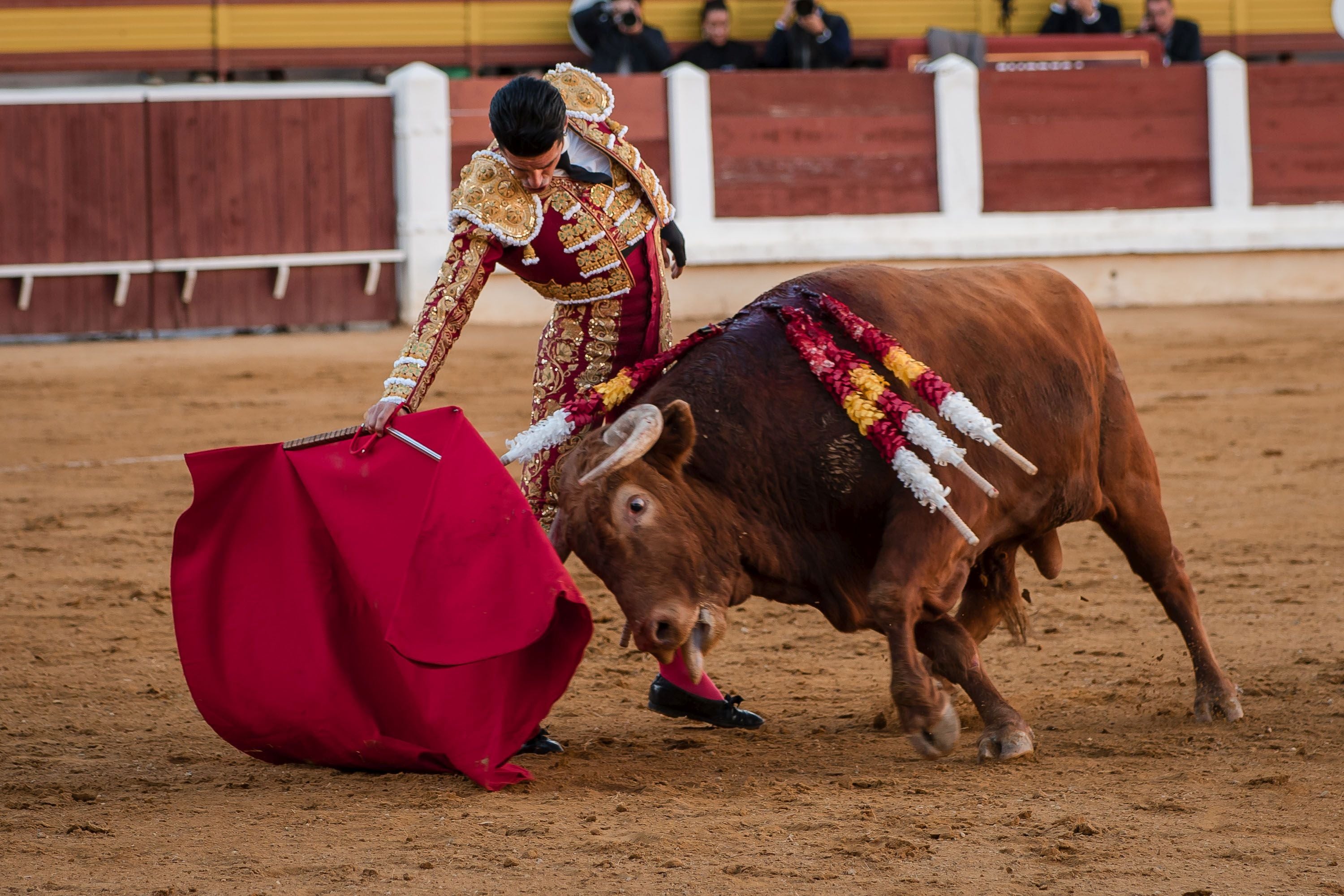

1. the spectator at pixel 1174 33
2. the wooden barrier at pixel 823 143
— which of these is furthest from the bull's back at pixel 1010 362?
the spectator at pixel 1174 33

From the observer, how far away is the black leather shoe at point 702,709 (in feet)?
10.5

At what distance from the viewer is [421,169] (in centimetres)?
967

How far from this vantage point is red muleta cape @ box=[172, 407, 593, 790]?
8.57 feet

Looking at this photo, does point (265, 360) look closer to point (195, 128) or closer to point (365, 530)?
point (195, 128)

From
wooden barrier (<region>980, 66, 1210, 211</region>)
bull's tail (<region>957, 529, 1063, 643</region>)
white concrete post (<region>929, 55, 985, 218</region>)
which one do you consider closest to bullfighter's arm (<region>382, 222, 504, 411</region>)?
bull's tail (<region>957, 529, 1063, 643</region>)

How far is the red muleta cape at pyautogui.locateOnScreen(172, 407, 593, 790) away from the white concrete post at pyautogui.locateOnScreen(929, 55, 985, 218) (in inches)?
311

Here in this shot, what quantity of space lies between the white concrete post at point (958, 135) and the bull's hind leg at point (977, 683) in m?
7.68

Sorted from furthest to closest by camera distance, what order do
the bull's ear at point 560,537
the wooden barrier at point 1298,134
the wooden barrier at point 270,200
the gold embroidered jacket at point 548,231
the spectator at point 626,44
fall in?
1. the wooden barrier at point 1298,134
2. the spectator at point 626,44
3. the wooden barrier at point 270,200
4. the gold embroidered jacket at point 548,231
5. the bull's ear at point 560,537

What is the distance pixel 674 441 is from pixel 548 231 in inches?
19.1

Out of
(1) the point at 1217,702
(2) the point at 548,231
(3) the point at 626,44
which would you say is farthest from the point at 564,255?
(3) the point at 626,44

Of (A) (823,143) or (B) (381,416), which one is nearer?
(B) (381,416)

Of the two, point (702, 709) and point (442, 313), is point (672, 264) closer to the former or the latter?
point (442, 313)

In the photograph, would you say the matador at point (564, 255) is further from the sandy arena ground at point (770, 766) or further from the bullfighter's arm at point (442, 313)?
the sandy arena ground at point (770, 766)

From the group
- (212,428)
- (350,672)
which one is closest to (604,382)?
(350,672)
